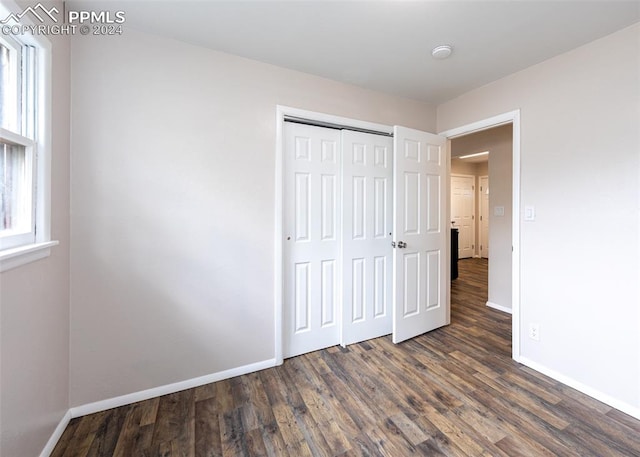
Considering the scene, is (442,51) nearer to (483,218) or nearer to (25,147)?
(25,147)

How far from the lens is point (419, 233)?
2.56m

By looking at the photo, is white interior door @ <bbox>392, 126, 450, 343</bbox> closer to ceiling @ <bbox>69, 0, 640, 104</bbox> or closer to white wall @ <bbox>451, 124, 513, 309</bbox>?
ceiling @ <bbox>69, 0, 640, 104</bbox>

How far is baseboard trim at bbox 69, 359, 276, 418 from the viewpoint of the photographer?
1584 mm

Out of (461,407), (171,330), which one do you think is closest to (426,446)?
(461,407)

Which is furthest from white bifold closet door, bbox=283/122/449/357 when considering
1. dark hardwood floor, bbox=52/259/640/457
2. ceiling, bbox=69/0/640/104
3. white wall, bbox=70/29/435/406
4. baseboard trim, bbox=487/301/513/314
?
baseboard trim, bbox=487/301/513/314

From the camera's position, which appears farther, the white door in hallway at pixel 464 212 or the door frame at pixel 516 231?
the white door in hallway at pixel 464 212

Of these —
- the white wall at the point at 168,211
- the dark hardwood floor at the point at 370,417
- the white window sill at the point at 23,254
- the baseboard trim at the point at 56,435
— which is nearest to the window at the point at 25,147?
the white window sill at the point at 23,254

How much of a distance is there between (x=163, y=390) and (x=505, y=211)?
4.14 meters

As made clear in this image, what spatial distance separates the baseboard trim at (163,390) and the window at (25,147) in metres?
1.04

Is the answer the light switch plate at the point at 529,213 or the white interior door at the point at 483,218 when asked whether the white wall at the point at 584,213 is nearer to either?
the light switch plate at the point at 529,213

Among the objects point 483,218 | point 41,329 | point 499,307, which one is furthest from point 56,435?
point 483,218

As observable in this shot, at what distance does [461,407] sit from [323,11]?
256 cm

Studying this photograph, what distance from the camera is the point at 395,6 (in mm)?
1457

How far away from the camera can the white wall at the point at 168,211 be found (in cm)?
158
